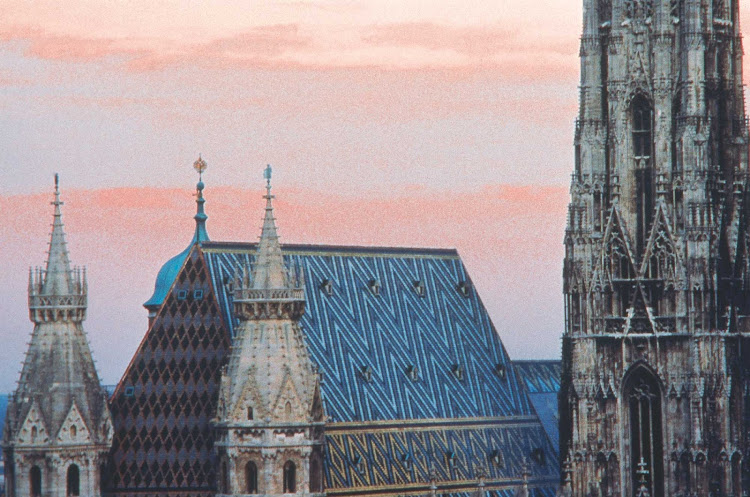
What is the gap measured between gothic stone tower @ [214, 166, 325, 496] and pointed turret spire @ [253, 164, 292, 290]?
5cm

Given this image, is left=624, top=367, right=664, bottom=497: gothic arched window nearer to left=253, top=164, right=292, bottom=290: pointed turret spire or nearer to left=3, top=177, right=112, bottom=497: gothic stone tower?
left=253, top=164, right=292, bottom=290: pointed turret spire

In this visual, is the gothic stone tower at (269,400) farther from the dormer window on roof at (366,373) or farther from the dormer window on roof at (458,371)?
the dormer window on roof at (458,371)

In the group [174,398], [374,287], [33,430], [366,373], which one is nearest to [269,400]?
[174,398]

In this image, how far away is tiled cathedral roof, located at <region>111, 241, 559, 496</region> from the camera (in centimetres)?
10731

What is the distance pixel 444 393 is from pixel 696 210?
65.3 ft

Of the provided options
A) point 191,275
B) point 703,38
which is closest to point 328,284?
point 191,275

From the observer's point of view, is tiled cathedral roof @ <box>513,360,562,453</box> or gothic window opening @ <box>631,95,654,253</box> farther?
tiled cathedral roof @ <box>513,360,562,453</box>

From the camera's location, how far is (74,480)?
105125 mm

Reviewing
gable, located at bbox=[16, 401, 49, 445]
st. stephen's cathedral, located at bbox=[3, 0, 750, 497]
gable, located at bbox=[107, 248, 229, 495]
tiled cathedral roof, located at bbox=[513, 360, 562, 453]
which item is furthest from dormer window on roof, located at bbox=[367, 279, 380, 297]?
gable, located at bbox=[16, 401, 49, 445]

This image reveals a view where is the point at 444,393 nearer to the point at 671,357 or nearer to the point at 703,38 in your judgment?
the point at 671,357

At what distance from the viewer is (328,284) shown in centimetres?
11538

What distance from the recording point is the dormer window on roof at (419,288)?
12100 centimetres

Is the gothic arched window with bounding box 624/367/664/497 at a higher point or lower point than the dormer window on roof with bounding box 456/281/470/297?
lower

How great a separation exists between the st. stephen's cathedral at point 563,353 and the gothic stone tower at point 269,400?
0.39 feet
